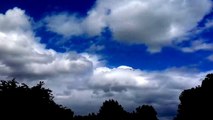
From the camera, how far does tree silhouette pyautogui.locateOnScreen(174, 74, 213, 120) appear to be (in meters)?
73.1

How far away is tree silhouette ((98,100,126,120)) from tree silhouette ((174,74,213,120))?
25.4 metres

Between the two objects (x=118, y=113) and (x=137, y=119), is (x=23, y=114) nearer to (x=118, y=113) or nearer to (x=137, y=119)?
(x=118, y=113)

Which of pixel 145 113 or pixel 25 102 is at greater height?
pixel 145 113

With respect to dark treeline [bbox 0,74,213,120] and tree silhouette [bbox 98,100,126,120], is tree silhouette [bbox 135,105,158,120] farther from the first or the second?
dark treeline [bbox 0,74,213,120]

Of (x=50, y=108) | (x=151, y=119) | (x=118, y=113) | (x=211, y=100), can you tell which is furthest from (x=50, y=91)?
(x=151, y=119)

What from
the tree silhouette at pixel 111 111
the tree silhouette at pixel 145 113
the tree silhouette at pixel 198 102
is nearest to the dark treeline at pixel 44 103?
the tree silhouette at pixel 198 102

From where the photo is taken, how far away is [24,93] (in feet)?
146

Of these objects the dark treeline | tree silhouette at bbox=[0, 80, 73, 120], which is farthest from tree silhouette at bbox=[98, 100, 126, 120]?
tree silhouette at bbox=[0, 80, 73, 120]

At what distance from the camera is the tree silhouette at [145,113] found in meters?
114

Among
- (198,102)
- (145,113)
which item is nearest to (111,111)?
(145,113)

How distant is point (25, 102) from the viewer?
143 feet

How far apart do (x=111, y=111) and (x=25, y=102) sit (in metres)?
63.1

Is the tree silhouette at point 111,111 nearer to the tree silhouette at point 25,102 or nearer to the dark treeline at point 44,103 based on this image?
the dark treeline at point 44,103

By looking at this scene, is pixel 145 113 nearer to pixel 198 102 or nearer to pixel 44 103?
pixel 198 102
